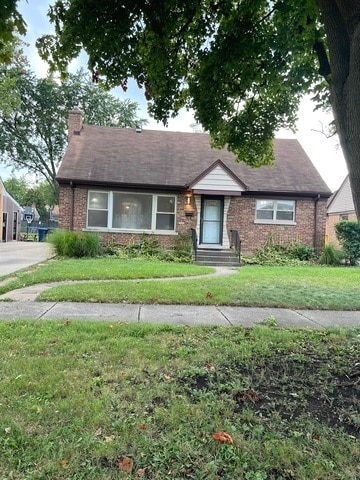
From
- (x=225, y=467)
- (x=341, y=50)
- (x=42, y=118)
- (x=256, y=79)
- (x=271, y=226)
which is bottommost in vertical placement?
(x=225, y=467)

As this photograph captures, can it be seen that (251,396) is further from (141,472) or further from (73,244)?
(73,244)

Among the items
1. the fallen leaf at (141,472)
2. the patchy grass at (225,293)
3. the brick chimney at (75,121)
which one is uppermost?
the brick chimney at (75,121)

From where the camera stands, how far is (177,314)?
5367 mm

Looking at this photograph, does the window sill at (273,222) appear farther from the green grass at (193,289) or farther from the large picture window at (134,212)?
the green grass at (193,289)

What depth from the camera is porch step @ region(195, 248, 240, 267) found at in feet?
43.0

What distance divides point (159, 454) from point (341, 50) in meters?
3.60

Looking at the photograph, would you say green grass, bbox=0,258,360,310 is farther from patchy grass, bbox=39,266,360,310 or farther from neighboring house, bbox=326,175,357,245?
neighboring house, bbox=326,175,357,245

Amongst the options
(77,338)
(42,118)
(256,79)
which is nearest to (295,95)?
(256,79)

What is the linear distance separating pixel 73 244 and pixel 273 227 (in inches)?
341

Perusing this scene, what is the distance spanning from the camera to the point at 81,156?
1562 centimetres

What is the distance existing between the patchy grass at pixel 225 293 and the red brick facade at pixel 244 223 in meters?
6.77

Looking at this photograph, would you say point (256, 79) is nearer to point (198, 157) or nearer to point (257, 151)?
point (257, 151)

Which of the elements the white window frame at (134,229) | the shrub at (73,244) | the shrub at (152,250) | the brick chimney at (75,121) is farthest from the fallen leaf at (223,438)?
the brick chimney at (75,121)

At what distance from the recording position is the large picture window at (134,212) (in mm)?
14898
